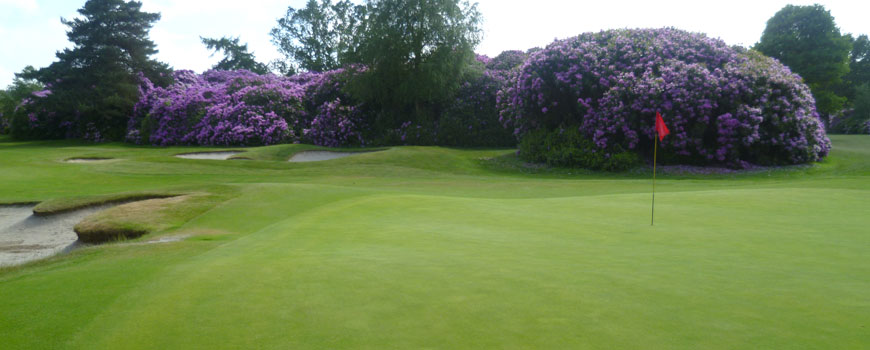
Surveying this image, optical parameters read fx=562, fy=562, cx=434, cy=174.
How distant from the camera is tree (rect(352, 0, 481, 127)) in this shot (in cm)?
3195

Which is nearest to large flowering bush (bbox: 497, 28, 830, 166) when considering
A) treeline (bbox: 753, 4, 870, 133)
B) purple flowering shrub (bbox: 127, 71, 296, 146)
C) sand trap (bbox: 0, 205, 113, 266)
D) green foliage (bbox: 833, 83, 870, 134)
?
purple flowering shrub (bbox: 127, 71, 296, 146)

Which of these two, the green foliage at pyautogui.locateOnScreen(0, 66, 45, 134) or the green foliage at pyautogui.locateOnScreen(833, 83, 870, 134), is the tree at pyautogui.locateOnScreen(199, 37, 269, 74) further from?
the green foliage at pyautogui.locateOnScreen(833, 83, 870, 134)

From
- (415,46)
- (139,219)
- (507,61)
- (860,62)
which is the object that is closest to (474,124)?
(415,46)

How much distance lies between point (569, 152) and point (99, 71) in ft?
117

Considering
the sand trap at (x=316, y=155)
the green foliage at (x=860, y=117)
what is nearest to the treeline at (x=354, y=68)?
the sand trap at (x=316, y=155)

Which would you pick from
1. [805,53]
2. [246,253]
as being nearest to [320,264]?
[246,253]

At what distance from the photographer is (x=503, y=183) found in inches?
724

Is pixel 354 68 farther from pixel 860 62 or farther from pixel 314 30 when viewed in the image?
pixel 860 62

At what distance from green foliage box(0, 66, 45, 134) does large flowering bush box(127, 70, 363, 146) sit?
19884 mm

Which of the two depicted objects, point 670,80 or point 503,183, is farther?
point 670,80

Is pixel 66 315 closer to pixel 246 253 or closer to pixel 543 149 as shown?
pixel 246 253

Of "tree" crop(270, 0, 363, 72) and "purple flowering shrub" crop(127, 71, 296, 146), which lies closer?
"purple flowering shrub" crop(127, 71, 296, 146)

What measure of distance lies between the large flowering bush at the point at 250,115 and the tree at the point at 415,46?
373 cm

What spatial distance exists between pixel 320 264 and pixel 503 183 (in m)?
13.6
